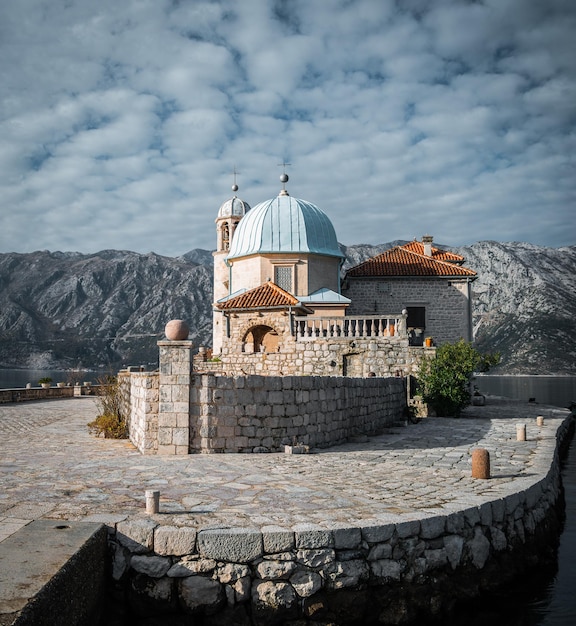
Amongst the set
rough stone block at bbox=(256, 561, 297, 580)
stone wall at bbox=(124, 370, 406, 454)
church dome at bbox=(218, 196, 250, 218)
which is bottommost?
rough stone block at bbox=(256, 561, 297, 580)

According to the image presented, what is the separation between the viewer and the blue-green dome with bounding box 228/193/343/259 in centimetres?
3039

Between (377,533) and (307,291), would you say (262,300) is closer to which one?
(307,291)

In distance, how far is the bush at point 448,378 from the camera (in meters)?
20.8

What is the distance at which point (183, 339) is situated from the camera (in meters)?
10.5

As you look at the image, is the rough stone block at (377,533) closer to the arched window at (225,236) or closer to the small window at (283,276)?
the small window at (283,276)

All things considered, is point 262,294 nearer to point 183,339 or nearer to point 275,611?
point 183,339

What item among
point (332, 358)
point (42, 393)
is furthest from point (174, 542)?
point (42, 393)

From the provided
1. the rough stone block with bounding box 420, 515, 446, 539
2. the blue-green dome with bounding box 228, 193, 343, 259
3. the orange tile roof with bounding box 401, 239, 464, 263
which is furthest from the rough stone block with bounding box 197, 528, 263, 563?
the orange tile roof with bounding box 401, 239, 464, 263

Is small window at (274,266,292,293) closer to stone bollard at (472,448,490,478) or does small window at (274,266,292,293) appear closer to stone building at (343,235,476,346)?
stone building at (343,235,476,346)

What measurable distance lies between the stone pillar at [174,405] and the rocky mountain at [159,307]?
118 meters

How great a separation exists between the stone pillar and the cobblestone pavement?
0.43 m

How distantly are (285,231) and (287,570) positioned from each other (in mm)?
25927

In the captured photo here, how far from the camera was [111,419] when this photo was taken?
13.6m

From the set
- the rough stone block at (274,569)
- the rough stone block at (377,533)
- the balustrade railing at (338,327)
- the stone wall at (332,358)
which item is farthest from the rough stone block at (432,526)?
the balustrade railing at (338,327)
